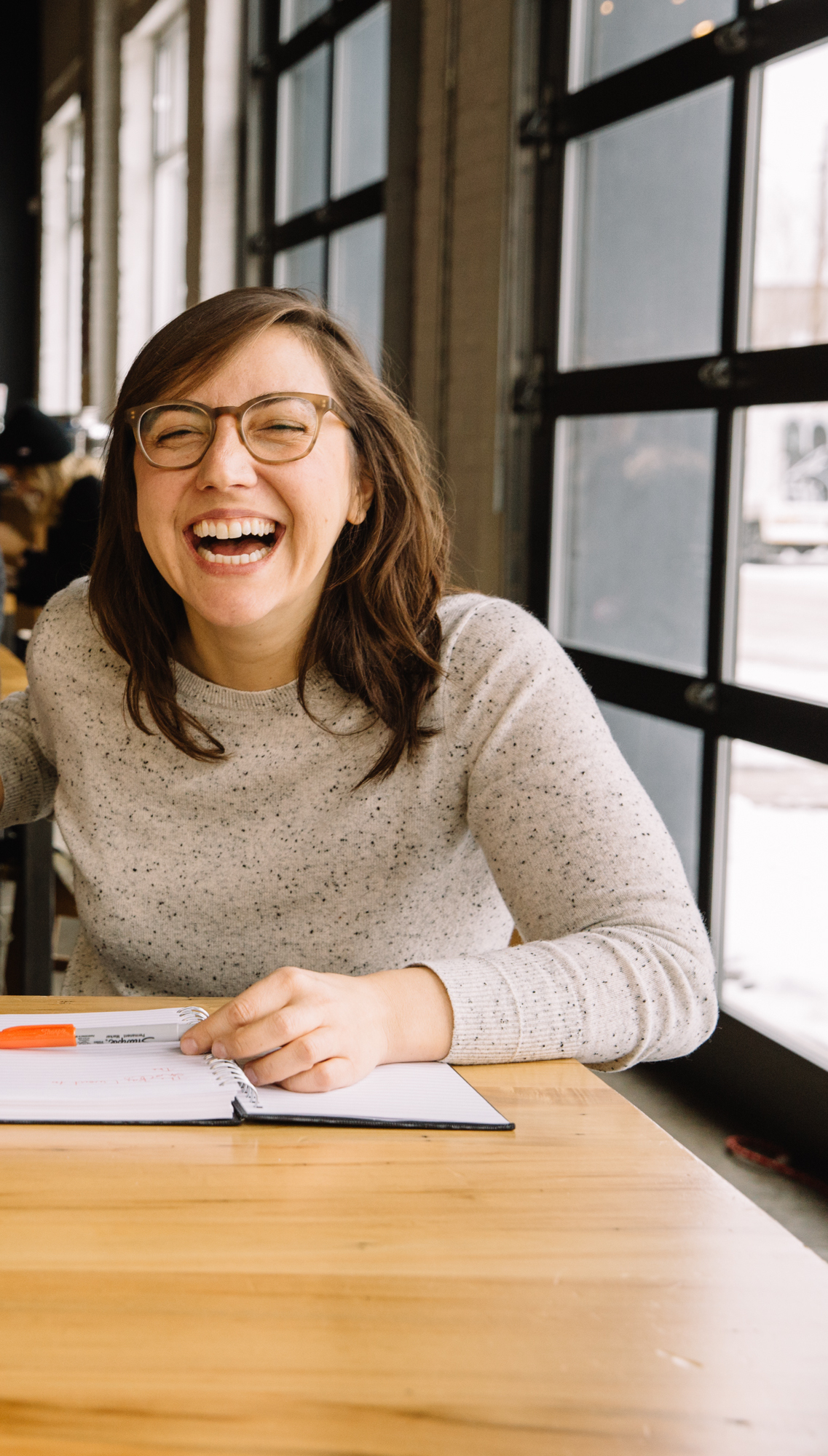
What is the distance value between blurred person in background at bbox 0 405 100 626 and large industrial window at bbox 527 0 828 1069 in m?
1.45

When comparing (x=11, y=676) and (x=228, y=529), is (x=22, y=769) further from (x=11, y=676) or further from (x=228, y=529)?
(x=11, y=676)

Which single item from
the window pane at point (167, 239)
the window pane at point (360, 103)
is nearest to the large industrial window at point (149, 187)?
the window pane at point (167, 239)

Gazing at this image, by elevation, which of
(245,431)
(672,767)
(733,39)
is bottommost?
(672,767)

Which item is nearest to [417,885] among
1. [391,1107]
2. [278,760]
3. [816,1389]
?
[278,760]

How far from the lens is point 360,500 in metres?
1.25

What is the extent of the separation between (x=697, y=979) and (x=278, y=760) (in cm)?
43

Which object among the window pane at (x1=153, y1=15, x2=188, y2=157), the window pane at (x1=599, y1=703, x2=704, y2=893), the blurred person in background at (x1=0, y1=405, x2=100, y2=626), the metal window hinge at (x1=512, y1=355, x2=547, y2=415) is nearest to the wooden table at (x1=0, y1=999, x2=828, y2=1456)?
the window pane at (x1=599, y1=703, x2=704, y2=893)

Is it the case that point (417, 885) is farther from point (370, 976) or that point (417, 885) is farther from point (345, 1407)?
point (345, 1407)

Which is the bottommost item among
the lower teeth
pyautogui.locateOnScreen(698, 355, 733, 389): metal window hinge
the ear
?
the lower teeth

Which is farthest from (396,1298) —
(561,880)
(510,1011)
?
(561,880)

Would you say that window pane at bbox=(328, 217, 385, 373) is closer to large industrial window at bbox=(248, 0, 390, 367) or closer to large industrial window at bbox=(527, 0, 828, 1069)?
large industrial window at bbox=(248, 0, 390, 367)

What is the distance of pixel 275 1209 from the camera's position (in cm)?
67

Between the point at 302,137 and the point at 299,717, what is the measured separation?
170 inches

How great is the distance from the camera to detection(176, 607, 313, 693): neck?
1.20m
